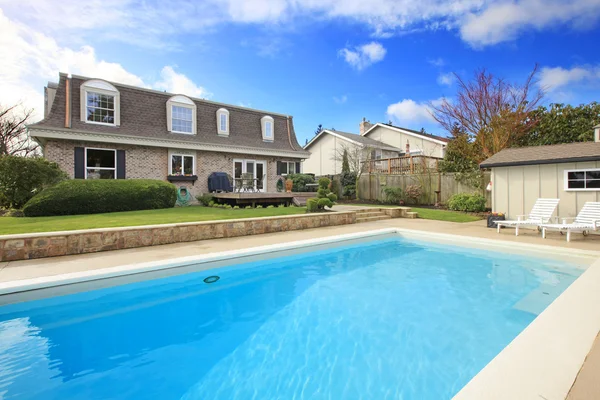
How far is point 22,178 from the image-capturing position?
32.4 ft

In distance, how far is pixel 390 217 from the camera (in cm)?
1350

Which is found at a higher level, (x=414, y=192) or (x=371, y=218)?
(x=414, y=192)

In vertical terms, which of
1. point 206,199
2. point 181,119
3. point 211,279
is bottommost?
point 211,279

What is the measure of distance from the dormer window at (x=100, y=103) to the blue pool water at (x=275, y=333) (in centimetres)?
1170

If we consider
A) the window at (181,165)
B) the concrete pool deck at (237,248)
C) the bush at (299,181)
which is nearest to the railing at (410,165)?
the bush at (299,181)

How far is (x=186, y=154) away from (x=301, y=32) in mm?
8153

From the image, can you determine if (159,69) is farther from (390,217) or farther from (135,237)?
(390,217)

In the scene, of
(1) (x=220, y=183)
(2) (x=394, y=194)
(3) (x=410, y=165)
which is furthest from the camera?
(3) (x=410, y=165)

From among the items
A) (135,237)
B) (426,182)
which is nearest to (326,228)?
(135,237)

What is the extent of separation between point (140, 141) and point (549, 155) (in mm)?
15761

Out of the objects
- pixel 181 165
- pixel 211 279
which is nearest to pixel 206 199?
pixel 181 165

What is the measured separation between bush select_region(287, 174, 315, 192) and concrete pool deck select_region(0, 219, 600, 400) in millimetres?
8568

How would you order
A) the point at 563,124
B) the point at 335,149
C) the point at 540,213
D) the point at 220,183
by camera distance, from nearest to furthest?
the point at 540,213, the point at 220,183, the point at 563,124, the point at 335,149

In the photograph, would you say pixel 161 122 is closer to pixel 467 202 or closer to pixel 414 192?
pixel 414 192
